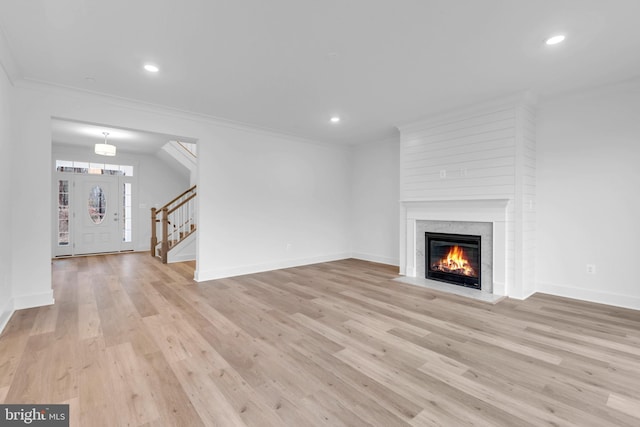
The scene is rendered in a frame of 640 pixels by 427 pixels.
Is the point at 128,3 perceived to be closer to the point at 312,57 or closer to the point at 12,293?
the point at 312,57

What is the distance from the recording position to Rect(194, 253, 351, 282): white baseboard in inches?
187

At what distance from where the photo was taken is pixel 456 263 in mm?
4578

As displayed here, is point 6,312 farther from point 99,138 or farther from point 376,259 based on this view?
point 376,259

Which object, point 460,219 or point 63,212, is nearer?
point 460,219

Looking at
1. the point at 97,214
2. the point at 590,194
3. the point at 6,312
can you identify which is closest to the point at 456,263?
the point at 590,194

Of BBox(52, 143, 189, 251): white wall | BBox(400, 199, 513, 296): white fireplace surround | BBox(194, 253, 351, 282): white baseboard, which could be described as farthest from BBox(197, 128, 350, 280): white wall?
BBox(52, 143, 189, 251): white wall

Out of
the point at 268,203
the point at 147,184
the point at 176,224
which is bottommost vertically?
the point at 176,224

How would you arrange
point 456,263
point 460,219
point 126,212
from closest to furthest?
point 460,219, point 456,263, point 126,212

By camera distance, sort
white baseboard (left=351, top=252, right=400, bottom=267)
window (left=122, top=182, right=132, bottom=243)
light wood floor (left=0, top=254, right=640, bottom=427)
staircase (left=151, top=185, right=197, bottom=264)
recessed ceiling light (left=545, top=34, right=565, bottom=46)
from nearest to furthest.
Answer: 1. light wood floor (left=0, top=254, right=640, bottom=427)
2. recessed ceiling light (left=545, top=34, right=565, bottom=46)
3. white baseboard (left=351, top=252, right=400, bottom=267)
4. staircase (left=151, top=185, right=197, bottom=264)
5. window (left=122, top=182, right=132, bottom=243)

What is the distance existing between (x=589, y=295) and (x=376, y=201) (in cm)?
378

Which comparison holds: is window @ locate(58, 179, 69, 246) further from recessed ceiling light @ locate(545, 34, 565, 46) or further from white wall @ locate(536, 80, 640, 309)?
white wall @ locate(536, 80, 640, 309)

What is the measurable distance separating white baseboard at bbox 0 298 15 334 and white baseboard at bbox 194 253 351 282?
2072mm

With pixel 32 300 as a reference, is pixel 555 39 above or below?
above

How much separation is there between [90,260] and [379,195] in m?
6.93
